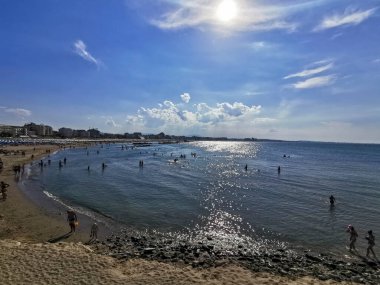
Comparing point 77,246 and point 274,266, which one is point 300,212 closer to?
point 274,266

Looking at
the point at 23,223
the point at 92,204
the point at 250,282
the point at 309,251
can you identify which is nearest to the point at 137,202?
the point at 92,204

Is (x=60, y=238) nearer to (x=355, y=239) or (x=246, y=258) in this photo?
(x=246, y=258)

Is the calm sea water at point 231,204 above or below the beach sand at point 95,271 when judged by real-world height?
below

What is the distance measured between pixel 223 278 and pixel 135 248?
5841 mm

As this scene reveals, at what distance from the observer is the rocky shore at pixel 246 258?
15609 mm

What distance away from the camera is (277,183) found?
148ft

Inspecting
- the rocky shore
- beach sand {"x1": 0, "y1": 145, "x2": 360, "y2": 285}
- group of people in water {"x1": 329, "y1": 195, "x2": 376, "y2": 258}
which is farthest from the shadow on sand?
group of people in water {"x1": 329, "y1": 195, "x2": 376, "y2": 258}

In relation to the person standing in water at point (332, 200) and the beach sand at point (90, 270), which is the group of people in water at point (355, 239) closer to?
the beach sand at point (90, 270)

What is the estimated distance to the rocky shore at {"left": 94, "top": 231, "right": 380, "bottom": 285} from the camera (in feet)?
51.2

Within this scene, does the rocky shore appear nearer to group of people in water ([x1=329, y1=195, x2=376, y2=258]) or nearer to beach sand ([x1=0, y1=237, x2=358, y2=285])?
beach sand ([x1=0, y1=237, x2=358, y2=285])

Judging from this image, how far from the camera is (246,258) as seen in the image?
56.6 feet

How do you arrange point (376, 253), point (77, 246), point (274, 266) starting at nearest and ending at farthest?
point (274, 266), point (77, 246), point (376, 253)

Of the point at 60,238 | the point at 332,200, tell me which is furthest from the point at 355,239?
the point at 60,238

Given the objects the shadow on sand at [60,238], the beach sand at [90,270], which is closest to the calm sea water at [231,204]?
the shadow on sand at [60,238]
